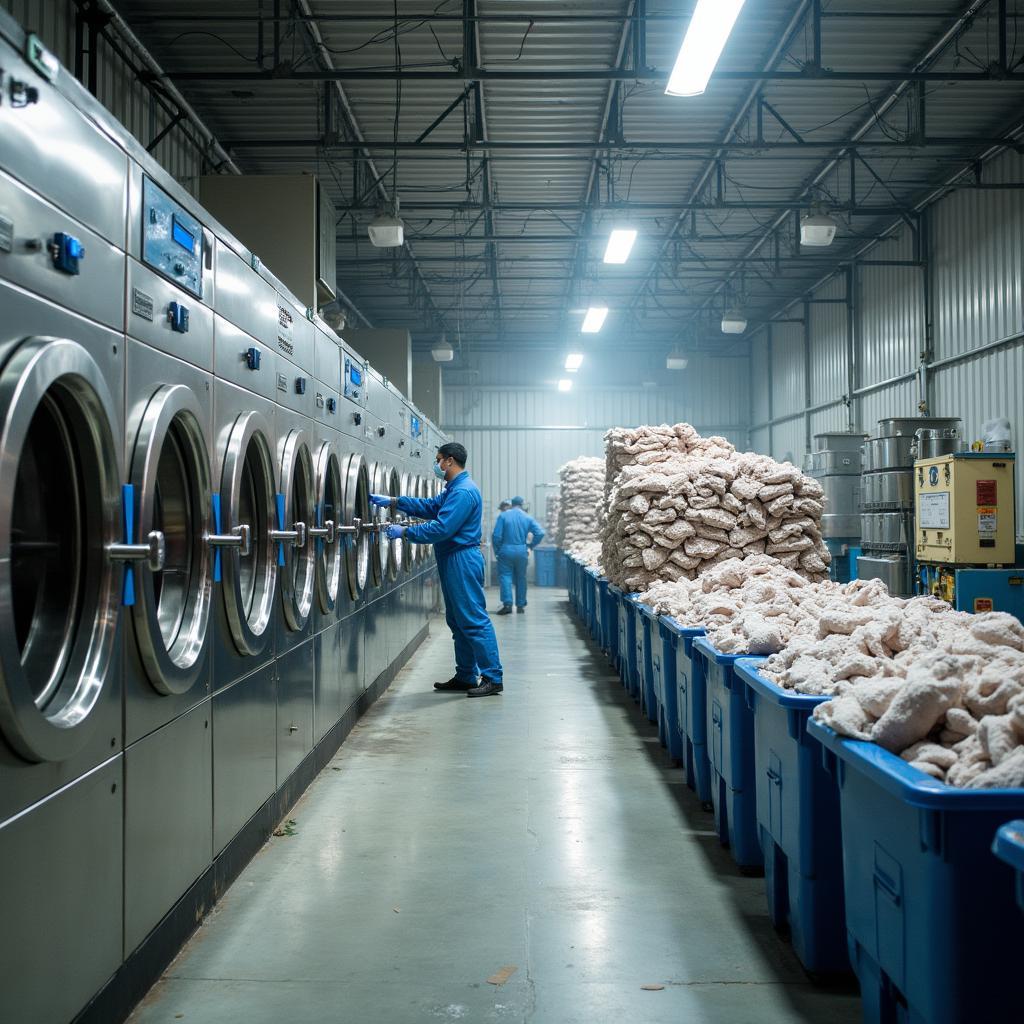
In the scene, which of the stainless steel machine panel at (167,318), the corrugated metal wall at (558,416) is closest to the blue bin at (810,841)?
the stainless steel machine panel at (167,318)

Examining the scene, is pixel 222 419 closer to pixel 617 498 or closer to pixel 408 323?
pixel 617 498

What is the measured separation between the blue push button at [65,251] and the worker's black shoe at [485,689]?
225 inches

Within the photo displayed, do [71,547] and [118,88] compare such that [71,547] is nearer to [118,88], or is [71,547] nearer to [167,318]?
[167,318]

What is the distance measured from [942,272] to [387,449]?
8.17 m

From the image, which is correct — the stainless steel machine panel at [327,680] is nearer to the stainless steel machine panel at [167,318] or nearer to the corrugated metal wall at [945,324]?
the stainless steel machine panel at [167,318]

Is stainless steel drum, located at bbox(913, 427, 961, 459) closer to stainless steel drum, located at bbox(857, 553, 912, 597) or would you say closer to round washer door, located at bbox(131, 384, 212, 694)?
stainless steel drum, located at bbox(857, 553, 912, 597)

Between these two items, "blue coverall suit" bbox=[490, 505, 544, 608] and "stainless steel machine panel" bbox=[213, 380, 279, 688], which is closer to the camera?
"stainless steel machine panel" bbox=[213, 380, 279, 688]

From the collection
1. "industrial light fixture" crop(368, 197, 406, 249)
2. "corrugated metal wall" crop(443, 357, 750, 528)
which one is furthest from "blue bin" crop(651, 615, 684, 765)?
"corrugated metal wall" crop(443, 357, 750, 528)

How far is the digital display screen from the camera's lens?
2.97 metres

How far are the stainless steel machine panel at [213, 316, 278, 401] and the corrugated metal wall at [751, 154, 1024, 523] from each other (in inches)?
348

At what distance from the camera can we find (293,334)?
463 cm

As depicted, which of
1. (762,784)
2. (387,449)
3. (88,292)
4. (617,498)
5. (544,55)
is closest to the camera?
(88,292)

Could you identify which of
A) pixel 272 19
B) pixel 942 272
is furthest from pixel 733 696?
pixel 942 272

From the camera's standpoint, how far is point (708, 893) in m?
3.56
